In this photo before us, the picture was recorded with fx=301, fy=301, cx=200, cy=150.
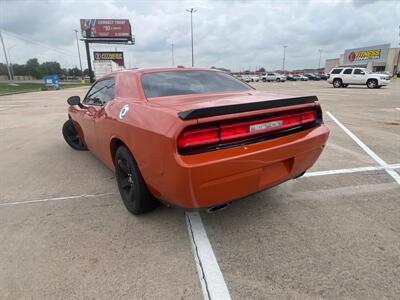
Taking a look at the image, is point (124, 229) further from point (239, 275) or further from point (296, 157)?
point (296, 157)

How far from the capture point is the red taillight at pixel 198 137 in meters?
2.22

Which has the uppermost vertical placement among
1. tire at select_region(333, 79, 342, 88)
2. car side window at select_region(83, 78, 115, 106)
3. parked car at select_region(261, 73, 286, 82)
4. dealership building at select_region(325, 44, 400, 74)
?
dealership building at select_region(325, 44, 400, 74)

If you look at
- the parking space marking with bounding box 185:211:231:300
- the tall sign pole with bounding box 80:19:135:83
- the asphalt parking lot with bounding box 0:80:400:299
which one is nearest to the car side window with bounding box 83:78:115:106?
the asphalt parking lot with bounding box 0:80:400:299

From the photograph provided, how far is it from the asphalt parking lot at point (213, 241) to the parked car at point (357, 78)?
24.1 m

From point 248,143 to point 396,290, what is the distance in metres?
1.43

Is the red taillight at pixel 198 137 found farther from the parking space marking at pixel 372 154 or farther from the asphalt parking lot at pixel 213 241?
the parking space marking at pixel 372 154

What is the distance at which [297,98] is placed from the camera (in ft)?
9.41

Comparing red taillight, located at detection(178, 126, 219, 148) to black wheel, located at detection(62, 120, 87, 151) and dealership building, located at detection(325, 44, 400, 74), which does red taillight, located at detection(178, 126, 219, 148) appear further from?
dealership building, located at detection(325, 44, 400, 74)

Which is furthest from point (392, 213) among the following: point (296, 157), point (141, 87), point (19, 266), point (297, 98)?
point (19, 266)

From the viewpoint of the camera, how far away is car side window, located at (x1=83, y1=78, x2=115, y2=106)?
3.72m

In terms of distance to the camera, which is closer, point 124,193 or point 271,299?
point 271,299

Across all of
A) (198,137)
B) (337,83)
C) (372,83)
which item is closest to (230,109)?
(198,137)

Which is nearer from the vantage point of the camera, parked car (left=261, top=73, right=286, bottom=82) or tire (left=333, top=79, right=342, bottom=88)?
tire (left=333, top=79, right=342, bottom=88)

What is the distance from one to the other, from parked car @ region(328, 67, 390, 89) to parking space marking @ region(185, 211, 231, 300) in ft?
87.7
